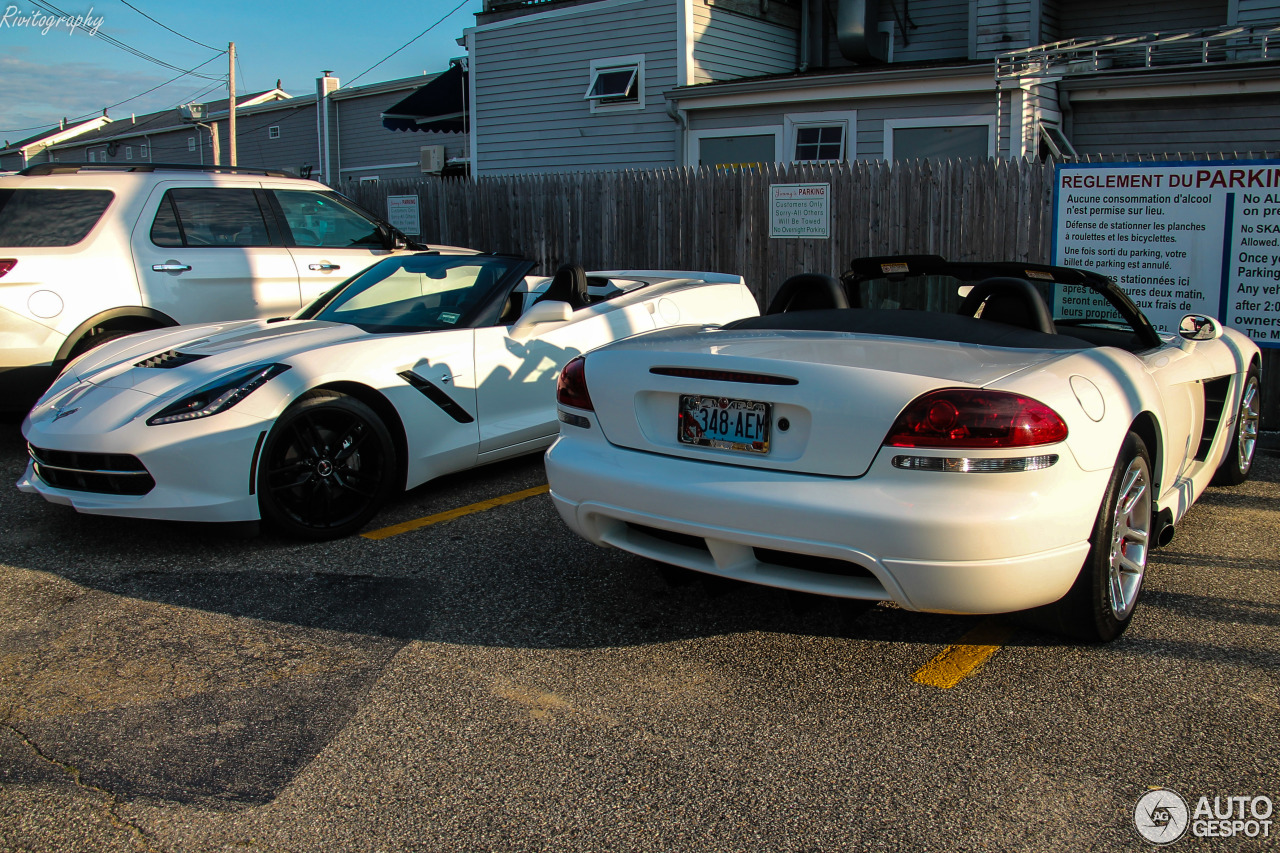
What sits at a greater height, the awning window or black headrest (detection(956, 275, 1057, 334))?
the awning window

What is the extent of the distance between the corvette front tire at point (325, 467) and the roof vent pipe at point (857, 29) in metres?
14.6

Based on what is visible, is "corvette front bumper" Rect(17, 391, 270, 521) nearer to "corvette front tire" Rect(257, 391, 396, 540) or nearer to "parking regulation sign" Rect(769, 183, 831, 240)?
"corvette front tire" Rect(257, 391, 396, 540)

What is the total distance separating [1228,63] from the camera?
12.7m

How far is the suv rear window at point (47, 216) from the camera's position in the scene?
6496 millimetres

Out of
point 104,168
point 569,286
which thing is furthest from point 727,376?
point 104,168

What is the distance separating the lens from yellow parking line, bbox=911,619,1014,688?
3244 millimetres

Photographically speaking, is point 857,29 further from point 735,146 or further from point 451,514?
point 451,514

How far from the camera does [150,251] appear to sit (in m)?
7.06

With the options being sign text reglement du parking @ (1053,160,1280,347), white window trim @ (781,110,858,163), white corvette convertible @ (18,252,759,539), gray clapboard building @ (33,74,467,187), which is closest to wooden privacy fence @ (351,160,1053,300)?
sign text reglement du parking @ (1053,160,1280,347)

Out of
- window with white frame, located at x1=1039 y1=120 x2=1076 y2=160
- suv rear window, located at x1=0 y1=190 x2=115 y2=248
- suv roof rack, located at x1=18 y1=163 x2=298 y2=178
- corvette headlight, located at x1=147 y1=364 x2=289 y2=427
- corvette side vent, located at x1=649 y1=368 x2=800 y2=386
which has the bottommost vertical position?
corvette headlight, located at x1=147 y1=364 x2=289 y2=427

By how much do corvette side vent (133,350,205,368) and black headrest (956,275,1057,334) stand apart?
3566 mm

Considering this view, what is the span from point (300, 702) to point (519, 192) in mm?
10156

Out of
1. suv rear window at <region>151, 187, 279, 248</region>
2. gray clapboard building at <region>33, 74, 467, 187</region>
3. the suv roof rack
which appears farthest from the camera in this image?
gray clapboard building at <region>33, 74, 467, 187</region>

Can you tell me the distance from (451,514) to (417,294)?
137 centimetres
